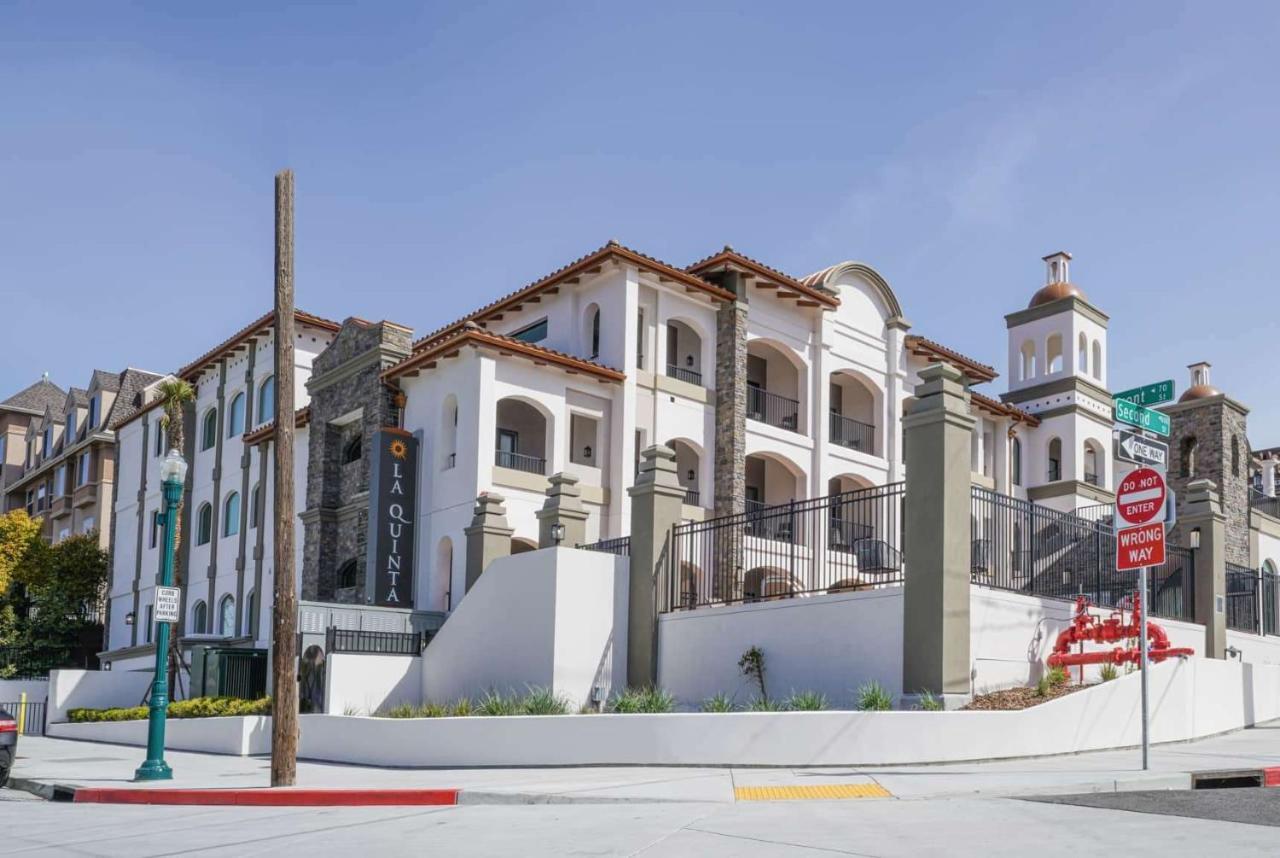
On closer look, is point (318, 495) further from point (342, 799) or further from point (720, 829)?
point (720, 829)

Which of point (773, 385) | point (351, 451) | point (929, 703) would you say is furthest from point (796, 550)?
point (351, 451)

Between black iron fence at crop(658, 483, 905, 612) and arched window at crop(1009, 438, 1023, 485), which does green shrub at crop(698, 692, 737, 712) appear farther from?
arched window at crop(1009, 438, 1023, 485)

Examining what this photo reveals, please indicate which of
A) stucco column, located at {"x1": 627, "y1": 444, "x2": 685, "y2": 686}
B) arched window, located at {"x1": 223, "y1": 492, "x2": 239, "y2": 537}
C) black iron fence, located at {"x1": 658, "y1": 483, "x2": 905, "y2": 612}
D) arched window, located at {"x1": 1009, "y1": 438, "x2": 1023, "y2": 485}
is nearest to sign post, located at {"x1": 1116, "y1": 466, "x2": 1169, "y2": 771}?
black iron fence, located at {"x1": 658, "y1": 483, "x2": 905, "y2": 612}

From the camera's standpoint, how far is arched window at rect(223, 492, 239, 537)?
42.3m

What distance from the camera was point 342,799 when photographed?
14570 millimetres

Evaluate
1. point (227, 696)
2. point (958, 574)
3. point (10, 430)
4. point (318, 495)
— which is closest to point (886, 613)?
point (958, 574)

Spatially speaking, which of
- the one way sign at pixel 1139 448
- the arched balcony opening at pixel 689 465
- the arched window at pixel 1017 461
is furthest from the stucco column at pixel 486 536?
the arched window at pixel 1017 461

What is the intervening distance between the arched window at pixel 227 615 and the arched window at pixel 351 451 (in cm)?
980

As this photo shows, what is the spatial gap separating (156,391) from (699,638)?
122 ft

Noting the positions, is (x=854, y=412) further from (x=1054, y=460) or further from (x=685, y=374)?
(x=1054, y=460)

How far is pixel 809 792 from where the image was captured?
12773mm

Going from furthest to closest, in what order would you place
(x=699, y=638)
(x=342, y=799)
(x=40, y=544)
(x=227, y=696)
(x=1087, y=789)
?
(x=40, y=544) < (x=227, y=696) < (x=699, y=638) < (x=342, y=799) < (x=1087, y=789)

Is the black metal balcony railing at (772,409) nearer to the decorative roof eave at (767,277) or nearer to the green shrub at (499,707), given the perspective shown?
the decorative roof eave at (767,277)

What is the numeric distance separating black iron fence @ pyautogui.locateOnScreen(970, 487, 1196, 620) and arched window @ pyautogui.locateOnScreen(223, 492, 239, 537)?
29518mm
